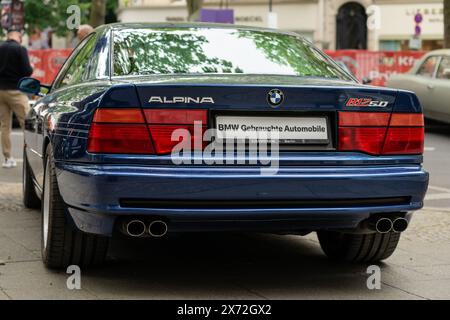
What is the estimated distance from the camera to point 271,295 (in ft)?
16.2

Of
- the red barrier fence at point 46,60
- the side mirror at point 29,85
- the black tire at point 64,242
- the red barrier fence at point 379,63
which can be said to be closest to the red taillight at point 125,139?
the black tire at point 64,242

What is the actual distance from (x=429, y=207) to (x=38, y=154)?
3.85 m

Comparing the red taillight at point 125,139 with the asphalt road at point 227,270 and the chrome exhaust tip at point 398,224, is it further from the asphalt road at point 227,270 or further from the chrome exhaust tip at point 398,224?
the chrome exhaust tip at point 398,224

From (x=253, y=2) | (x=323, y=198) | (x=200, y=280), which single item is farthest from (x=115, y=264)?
(x=253, y=2)

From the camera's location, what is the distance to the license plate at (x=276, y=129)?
15.6ft

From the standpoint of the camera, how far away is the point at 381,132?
5.01 m

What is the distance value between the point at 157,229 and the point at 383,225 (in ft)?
4.02

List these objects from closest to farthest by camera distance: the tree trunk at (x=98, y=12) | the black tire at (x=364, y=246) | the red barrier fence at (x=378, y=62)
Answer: the black tire at (x=364, y=246) < the tree trunk at (x=98, y=12) < the red barrier fence at (x=378, y=62)

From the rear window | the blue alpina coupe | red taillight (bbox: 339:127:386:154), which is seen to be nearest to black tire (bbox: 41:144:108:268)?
the blue alpina coupe

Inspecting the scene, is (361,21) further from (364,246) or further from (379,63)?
(364,246)

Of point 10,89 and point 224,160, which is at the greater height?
point 10,89

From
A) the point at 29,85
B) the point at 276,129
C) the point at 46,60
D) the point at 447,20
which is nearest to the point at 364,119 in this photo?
the point at 276,129

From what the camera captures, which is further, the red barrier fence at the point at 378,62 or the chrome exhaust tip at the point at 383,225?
the red barrier fence at the point at 378,62

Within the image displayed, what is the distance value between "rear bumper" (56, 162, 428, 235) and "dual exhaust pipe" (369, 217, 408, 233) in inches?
3.7
